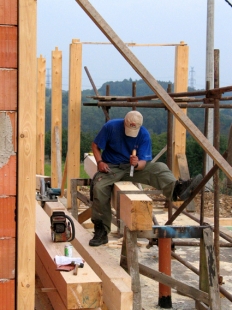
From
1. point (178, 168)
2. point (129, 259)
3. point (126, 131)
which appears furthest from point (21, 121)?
point (178, 168)

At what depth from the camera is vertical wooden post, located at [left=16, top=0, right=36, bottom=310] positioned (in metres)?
3.56

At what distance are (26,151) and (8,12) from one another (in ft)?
2.74

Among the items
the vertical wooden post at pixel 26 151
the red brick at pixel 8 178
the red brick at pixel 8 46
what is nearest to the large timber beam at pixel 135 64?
the vertical wooden post at pixel 26 151

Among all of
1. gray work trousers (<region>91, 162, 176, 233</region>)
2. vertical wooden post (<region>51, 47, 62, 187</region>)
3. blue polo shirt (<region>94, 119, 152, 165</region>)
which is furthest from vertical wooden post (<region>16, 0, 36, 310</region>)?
vertical wooden post (<region>51, 47, 62, 187</region>)

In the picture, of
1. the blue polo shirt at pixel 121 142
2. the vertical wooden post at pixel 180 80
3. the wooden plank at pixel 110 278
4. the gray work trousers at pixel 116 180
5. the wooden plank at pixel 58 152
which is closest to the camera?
the wooden plank at pixel 110 278

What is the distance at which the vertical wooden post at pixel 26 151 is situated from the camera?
3.56 metres

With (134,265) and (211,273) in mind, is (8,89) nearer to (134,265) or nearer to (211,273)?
(134,265)

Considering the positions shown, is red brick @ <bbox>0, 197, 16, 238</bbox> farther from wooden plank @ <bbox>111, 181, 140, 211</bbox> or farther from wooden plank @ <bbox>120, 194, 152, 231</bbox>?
wooden plank @ <bbox>111, 181, 140, 211</bbox>

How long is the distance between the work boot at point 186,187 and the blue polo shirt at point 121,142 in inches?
21.8

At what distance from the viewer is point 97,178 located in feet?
21.3

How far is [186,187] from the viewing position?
21.1 feet

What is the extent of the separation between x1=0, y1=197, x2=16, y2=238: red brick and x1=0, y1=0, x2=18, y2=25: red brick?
106cm

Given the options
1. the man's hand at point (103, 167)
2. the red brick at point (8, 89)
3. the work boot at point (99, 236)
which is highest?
the red brick at point (8, 89)

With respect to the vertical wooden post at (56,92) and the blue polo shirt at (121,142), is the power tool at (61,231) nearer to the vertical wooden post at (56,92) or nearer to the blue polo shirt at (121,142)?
the blue polo shirt at (121,142)
